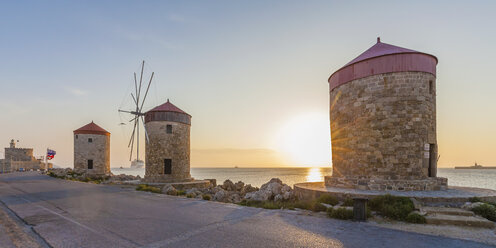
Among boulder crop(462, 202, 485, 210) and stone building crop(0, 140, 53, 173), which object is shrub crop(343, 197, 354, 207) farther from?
stone building crop(0, 140, 53, 173)

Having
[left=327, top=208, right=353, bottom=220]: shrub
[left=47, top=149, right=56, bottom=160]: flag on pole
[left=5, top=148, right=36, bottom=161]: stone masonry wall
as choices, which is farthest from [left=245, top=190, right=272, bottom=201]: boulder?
[left=5, top=148, right=36, bottom=161]: stone masonry wall

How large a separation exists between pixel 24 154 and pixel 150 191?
232 ft

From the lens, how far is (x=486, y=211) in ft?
25.9

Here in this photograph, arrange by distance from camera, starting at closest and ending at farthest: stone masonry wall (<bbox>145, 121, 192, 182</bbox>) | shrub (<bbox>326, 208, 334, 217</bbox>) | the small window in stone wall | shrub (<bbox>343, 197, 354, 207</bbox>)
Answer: shrub (<bbox>326, 208, 334, 217</bbox>) → shrub (<bbox>343, 197, 354, 207</bbox>) → stone masonry wall (<bbox>145, 121, 192, 182</bbox>) → the small window in stone wall

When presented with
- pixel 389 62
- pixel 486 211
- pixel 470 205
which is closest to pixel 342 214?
pixel 486 211

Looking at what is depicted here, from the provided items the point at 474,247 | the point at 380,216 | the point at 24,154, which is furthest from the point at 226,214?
the point at 24,154

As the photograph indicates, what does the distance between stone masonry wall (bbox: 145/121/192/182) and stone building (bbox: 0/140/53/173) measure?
5363cm

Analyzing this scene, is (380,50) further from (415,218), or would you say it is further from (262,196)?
(262,196)

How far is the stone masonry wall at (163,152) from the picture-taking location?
22.9 m

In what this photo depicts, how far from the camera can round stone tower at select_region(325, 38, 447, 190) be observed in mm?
11883

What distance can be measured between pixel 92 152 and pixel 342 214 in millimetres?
35894

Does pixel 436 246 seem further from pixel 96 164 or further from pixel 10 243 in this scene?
pixel 96 164

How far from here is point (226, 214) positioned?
8727mm

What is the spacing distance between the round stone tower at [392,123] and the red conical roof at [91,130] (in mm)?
33820
